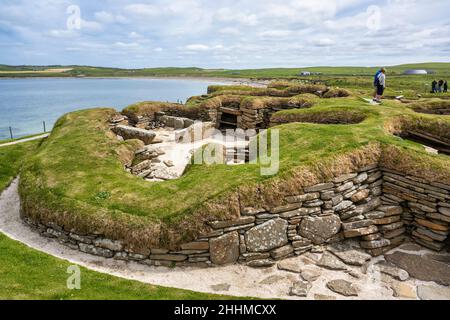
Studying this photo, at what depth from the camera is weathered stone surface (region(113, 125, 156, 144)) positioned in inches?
730

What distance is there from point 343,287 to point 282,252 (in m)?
2.04

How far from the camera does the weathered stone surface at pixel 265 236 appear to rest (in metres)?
9.75

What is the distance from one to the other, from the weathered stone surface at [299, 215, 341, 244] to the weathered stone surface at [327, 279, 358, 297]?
159 cm

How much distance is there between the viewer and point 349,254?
34.1ft

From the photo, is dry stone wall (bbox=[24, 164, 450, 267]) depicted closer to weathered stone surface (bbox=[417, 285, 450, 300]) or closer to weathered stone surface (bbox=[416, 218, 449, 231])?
weathered stone surface (bbox=[416, 218, 449, 231])

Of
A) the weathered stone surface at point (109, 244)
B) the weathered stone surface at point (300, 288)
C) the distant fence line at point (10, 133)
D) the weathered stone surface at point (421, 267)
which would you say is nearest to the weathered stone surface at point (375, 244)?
the weathered stone surface at point (421, 267)

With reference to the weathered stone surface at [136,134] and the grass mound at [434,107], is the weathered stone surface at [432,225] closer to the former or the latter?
the grass mound at [434,107]

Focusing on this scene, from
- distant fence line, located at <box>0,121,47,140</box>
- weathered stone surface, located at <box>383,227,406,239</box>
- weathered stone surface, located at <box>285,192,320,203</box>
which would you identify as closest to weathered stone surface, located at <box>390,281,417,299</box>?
weathered stone surface, located at <box>383,227,406,239</box>

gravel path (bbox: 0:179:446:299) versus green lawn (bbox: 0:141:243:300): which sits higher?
green lawn (bbox: 0:141:243:300)

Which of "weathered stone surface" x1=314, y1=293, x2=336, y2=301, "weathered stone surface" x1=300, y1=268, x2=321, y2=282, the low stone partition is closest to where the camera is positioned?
"weathered stone surface" x1=314, y1=293, x2=336, y2=301

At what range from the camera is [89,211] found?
406 inches

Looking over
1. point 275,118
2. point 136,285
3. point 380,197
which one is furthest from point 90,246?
point 275,118

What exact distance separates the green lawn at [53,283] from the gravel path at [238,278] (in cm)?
45

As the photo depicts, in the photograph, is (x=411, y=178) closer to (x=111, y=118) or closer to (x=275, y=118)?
(x=275, y=118)
